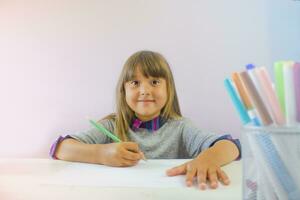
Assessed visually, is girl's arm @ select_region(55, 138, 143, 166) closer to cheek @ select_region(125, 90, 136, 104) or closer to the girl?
the girl

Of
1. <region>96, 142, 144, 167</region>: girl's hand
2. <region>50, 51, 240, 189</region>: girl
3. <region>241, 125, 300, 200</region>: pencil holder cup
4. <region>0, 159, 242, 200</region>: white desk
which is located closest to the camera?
<region>241, 125, 300, 200</region>: pencil holder cup

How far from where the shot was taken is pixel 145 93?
618 millimetres

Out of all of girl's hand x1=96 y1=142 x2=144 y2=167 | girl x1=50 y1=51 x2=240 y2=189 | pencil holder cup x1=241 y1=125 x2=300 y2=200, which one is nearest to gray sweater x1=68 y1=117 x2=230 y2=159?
girl x1=50 y1=51 x2=240 y2=189

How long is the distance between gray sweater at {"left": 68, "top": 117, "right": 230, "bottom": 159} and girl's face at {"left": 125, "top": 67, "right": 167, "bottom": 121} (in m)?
0.05

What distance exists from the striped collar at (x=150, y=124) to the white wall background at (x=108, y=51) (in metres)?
0.07

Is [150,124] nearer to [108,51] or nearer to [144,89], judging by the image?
[144,89]

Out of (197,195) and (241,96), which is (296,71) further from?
(197,195)

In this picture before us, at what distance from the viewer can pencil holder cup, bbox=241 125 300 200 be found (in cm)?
21

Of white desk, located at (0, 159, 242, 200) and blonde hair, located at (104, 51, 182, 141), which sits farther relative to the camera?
blonde hair, located at (104, 51, 182, 141)

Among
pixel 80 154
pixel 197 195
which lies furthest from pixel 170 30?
pixel 197 195

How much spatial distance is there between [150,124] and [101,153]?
0.19m

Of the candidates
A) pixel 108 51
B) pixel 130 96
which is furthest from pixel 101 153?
pixel 108 51

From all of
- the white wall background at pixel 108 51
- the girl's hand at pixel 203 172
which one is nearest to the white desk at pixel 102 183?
the girl's hand at pixel 203 172

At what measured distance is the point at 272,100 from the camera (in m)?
0.22
